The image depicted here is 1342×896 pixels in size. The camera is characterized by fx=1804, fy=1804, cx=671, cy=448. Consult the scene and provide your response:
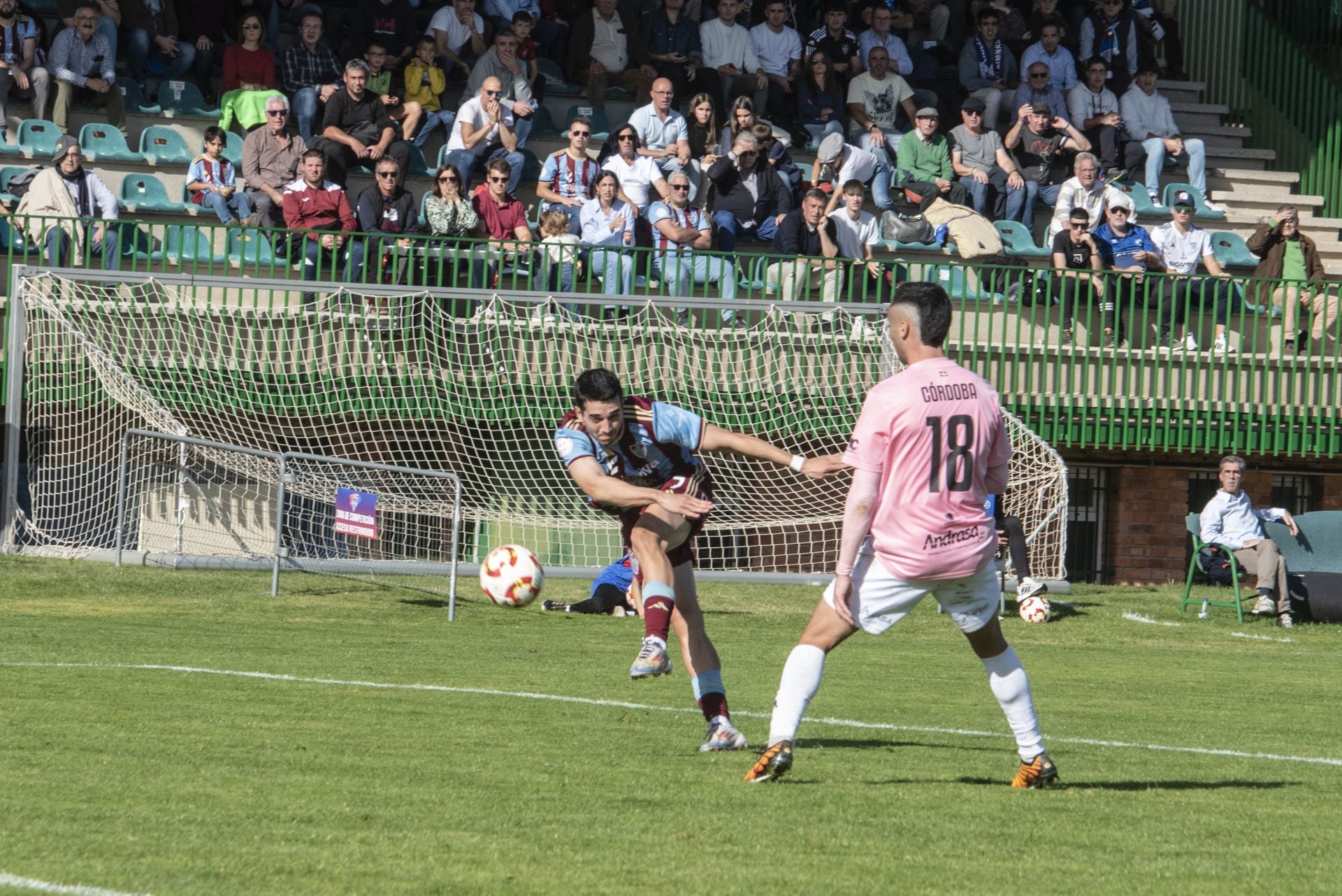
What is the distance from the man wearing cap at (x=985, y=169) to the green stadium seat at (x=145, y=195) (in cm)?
965

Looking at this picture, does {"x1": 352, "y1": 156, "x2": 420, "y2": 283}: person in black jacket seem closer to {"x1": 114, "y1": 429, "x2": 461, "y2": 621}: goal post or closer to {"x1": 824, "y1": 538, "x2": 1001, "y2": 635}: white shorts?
{"x1": 114, "y1": 429, "x2": 461, "y2": 621}: goal post

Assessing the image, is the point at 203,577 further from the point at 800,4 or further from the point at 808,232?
the point at 800,4

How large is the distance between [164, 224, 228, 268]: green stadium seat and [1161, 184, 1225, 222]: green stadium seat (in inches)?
491

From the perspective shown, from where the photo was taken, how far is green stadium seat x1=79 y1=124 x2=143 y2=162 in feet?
67.6

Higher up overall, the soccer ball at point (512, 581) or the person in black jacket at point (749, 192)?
the person in black jacket at point (749, 192)

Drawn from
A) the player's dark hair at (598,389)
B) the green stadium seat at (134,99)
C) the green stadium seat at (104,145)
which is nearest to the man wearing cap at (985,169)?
the green stadium seat at (134,99)

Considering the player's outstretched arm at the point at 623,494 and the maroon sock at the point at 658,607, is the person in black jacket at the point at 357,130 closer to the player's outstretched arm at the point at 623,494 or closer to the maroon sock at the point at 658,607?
the player's outstretched arm at the point at 623,494

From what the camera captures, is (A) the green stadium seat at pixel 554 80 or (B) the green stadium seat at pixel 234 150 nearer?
(B) the green stadium seat at pixel 234 150

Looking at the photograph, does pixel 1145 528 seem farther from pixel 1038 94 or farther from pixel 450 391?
pixel 450 391

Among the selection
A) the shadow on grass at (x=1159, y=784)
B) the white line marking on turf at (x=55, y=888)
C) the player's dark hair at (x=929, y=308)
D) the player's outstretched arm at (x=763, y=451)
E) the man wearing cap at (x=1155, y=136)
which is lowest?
the shadow on grass at (x=1159, y=784)

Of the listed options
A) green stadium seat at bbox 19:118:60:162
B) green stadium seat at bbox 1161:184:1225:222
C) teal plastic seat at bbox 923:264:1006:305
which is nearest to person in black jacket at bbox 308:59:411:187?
green stadium seat at bbox 19:118:60:162

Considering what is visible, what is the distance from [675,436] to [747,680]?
143 inches

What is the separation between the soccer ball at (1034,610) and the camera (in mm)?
16906

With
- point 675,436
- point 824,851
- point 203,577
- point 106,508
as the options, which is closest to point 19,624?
point 203,577
